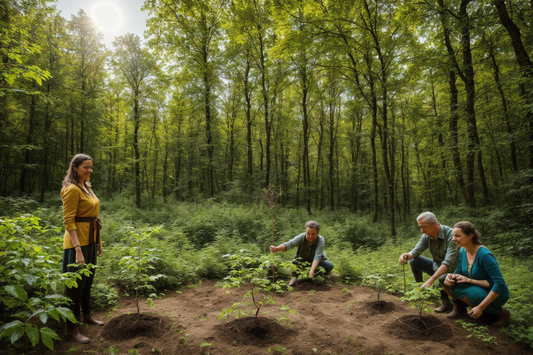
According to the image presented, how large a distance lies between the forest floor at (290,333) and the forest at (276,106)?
767 millimetres

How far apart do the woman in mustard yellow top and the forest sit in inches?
19.5

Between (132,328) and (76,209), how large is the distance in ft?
5.43

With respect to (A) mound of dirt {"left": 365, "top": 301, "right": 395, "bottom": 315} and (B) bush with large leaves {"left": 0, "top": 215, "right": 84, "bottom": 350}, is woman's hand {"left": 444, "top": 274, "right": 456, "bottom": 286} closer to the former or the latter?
(A) mound of dirt {"left": 365, "top": 301, "right": 395, "bottom": 315}

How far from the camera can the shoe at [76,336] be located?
2.85 m

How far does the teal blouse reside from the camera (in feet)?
9.96

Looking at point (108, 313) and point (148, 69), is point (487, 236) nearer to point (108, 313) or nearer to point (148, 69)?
point (108, 313)

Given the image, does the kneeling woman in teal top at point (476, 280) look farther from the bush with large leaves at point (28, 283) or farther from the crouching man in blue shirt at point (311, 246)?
the bush with large leaves at point (28, 283)

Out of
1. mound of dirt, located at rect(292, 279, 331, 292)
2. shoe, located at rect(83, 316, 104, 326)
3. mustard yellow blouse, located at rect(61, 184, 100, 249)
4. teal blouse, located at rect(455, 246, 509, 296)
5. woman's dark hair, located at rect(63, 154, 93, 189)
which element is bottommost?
mound of dirt, located at rect(292, 279, 331, 292)

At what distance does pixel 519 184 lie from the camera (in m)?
6.84

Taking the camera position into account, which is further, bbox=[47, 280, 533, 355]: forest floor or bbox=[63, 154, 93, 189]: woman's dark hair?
bbox=[63, 154, 93, 189]: woman's dark hair

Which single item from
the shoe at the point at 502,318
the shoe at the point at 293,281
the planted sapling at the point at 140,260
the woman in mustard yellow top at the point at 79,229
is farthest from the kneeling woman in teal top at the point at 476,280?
the woman in mustard yellow top at the point at 79,229

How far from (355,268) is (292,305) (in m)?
2.51

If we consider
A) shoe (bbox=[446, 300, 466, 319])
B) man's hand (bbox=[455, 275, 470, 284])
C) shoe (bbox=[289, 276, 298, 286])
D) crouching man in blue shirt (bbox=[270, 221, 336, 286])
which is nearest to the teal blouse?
man's hand (bbox=[455, 275, 470, 284])

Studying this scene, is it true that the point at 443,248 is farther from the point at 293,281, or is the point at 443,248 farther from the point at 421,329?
the point at 293,281
